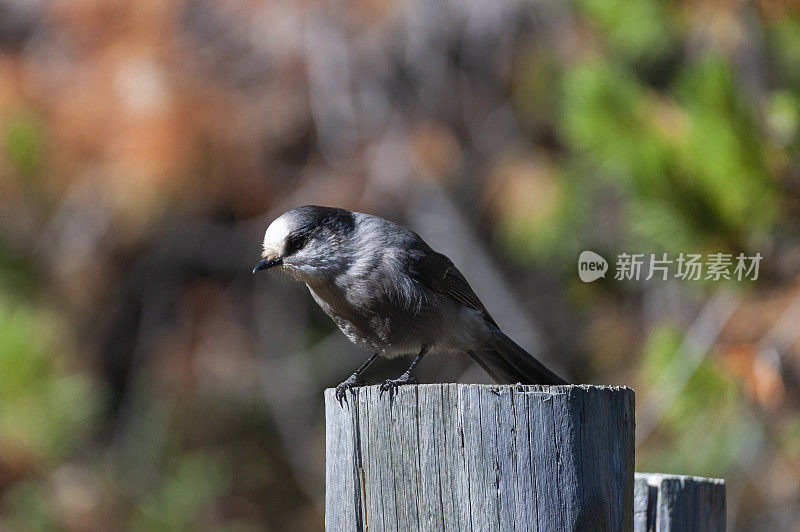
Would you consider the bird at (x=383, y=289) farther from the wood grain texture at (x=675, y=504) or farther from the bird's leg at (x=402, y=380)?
the wood grain texture at (x=675, y=504)

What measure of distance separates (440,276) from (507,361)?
41cm

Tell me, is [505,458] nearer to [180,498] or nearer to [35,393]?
[35,393]

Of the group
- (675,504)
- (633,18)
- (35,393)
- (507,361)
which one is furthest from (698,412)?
(35,393)

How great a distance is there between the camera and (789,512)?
4.38 metres

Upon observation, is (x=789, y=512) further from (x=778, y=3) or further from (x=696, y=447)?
(x=778, y=3)

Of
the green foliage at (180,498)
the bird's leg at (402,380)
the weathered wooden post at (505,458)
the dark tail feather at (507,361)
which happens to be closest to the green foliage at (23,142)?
the green foliage at (180,498)

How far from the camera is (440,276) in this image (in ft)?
11.7

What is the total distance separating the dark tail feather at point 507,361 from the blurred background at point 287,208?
0.56 m

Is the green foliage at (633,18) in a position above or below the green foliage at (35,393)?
above

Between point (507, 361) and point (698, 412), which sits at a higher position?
point (507, 361)

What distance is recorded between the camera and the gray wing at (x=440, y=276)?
350 centimetres

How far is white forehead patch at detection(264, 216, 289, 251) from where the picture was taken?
3410mm

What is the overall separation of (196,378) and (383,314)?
3305mm

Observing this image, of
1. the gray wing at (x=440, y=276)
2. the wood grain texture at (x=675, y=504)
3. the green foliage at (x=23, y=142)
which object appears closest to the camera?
the wood grain texture at (x=675, y=504)
